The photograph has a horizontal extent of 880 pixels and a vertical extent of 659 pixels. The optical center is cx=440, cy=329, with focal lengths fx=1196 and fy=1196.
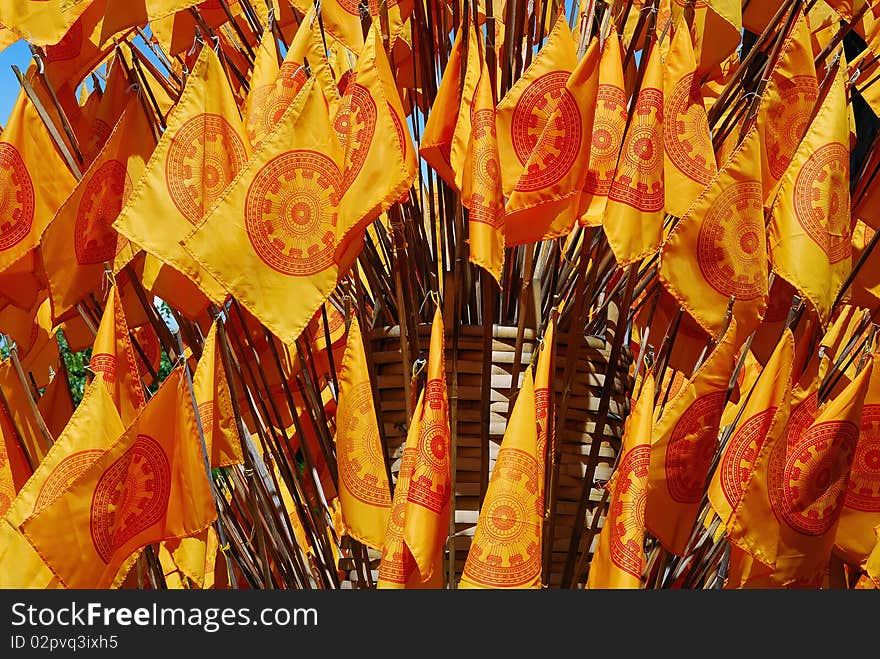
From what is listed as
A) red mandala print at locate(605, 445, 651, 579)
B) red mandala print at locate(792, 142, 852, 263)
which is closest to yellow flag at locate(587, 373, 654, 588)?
red mandala print at locate(605, 445, 651, 579)

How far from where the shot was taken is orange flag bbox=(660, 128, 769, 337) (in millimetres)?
1784

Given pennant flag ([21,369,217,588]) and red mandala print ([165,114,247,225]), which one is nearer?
pennant flag ([21,369,217,588])

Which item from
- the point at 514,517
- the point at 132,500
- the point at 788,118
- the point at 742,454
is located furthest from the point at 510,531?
the point at 788,118

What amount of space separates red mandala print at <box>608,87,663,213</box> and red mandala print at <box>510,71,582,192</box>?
3.1 inches

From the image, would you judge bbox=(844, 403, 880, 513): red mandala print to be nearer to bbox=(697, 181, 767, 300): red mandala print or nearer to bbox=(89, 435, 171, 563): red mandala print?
bbox=(697, 181, 767, 300): red mandala print

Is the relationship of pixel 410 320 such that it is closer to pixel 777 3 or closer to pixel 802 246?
pixel 802 246

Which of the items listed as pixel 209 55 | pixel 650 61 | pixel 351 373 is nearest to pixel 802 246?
pixel 650 61

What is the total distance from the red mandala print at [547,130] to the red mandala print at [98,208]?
2.22ft

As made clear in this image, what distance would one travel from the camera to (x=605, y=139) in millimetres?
1821

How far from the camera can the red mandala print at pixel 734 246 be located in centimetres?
178

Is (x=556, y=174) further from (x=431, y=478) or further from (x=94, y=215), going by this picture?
(x=94, y=215)

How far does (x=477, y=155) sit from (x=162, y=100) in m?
1.12

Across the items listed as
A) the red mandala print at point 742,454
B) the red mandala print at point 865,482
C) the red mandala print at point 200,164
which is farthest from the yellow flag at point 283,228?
the red mandala print at point 865,482

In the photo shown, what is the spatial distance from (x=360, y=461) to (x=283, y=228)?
0.37m
